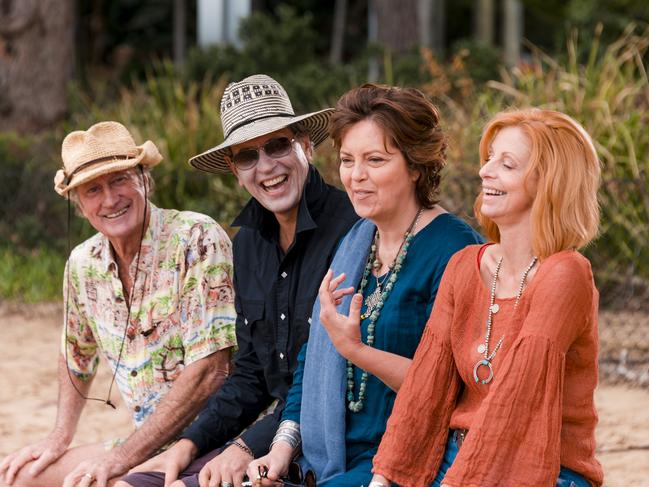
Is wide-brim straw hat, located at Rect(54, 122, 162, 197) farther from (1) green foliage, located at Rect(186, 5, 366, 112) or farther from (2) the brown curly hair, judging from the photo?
(1) green foliage, located at Rect(186, 5, 366, 112)

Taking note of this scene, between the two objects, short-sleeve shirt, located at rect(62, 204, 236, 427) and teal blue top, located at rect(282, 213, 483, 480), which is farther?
short-sleeve shirt, located at rect(62, 204, 236, 427)

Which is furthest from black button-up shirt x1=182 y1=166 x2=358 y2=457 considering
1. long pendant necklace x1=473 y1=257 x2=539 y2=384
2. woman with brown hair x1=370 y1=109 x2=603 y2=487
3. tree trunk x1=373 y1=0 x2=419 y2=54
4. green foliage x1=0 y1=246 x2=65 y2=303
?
tree trunk x1=373 y1=0 x2=419 y2=54

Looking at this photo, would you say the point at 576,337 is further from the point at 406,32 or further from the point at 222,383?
the point at 406,32

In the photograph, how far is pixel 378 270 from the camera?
329 centimetres

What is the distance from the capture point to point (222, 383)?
393 centimetres

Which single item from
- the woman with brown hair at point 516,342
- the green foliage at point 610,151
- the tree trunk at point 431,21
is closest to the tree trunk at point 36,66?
the tree trunk at point 431,21

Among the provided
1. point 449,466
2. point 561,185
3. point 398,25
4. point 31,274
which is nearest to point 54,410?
point 31,274

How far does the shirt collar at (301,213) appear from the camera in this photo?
11.9 feet

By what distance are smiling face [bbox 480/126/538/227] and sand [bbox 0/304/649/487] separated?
7.35ft

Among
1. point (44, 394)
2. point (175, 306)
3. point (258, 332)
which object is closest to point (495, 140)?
point (258, 332)

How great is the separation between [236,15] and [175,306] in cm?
983

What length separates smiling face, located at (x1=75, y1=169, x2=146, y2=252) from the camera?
392 centimetres

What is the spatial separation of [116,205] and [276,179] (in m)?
0.65

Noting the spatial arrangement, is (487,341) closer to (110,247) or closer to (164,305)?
(164,305)
